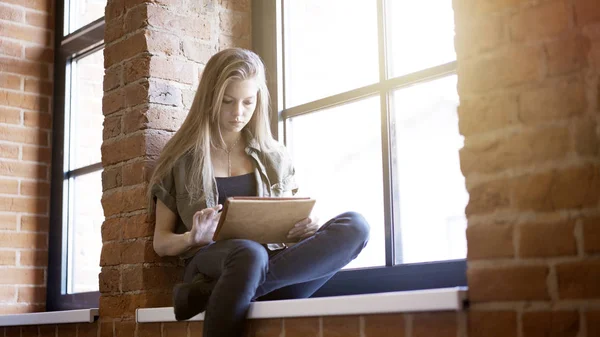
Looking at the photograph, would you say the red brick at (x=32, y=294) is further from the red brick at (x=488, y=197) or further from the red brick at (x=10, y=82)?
the red brick at (x=488, y=197)

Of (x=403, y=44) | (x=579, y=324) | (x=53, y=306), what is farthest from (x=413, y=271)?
(x=53, y=306)

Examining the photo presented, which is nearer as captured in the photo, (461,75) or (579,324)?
(579,324)

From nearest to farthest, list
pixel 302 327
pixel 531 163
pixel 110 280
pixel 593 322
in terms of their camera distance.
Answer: pixel 593 322 < pixel 531 163 < pixel 302 327 < pixel 110 280

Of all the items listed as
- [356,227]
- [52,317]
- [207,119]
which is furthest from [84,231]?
[356,227]

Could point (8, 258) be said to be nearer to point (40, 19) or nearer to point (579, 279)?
point (40, 19)

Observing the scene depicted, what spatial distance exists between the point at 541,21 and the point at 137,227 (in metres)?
1.71

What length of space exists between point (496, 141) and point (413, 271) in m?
0.83

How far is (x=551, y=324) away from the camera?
1.43 meters

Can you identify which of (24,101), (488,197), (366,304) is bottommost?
(366,304)

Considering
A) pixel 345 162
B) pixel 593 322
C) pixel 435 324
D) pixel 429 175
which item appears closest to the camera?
pixel 593 322

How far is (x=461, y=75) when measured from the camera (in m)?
1.65

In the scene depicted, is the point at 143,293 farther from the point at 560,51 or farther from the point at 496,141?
the point at 560,51

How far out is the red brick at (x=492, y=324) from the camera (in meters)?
1.49

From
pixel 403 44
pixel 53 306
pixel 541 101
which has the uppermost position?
pixel 403 44
